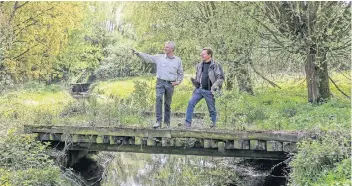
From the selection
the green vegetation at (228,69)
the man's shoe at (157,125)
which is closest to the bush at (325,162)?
the green vegetation at (228,69)

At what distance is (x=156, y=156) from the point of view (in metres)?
15.5

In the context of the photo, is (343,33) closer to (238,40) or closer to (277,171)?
(238,40)

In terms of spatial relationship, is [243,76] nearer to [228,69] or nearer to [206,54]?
[228,69]

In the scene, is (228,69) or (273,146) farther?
(228,69)

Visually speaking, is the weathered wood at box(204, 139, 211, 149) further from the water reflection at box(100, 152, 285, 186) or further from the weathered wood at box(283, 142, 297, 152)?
the water reflection at box(100, 152, 285, 186)

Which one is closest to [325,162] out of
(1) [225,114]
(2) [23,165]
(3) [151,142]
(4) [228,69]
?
(1) [225,114]

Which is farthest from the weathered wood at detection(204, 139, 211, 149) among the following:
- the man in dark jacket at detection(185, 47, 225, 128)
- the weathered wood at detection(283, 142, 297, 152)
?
the weathered wood at detection(283, 142, 297, 152)

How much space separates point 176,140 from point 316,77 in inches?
234

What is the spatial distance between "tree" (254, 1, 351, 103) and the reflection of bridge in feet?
13.0

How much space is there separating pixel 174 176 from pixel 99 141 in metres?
3.33

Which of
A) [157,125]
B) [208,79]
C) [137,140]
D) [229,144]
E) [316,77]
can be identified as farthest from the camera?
[316,77]

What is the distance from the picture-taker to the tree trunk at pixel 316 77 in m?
13.0

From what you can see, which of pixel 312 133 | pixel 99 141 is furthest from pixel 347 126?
pixel 99 141

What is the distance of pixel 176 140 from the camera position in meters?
9.79
